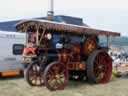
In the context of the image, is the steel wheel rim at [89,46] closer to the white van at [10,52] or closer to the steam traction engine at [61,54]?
the steam traction engine at [61,54]

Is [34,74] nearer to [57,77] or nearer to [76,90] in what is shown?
[57,77]

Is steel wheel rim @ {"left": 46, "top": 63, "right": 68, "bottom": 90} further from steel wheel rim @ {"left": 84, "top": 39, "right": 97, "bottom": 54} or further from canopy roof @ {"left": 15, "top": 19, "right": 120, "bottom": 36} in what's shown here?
steel wheel rim @ {"left": 84, "top": 39, "right": 97, "bottom": 54}

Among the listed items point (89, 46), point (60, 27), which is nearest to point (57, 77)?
point (60, 27)

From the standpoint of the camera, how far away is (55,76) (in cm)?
1246

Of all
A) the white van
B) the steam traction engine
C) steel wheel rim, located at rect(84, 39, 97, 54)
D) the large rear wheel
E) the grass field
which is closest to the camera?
the grass field

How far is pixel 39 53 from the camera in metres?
12.7

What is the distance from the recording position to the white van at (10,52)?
53.6 feet

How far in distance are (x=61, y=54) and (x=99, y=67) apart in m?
1.98

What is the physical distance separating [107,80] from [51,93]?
3558 millimetres

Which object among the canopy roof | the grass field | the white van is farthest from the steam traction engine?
the white van

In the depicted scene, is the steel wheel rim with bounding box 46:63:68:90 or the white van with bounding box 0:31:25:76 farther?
the white van with bounding box 0:31:25:76

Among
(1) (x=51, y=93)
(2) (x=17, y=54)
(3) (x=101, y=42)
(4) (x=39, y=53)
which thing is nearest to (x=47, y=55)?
(4) (x=39, y=53)

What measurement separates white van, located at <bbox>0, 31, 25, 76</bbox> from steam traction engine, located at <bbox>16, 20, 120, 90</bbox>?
3.16m

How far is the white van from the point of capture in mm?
16328
